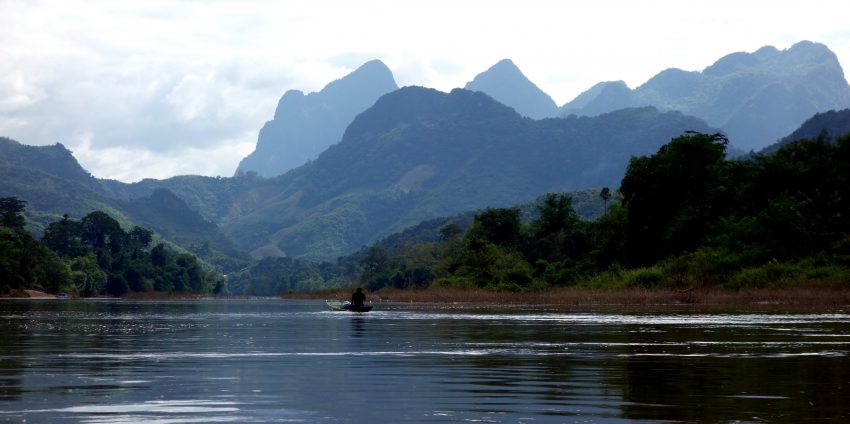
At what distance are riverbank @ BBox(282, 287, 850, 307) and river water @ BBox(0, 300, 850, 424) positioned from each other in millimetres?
36208

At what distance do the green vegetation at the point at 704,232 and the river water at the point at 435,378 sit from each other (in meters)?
50.0

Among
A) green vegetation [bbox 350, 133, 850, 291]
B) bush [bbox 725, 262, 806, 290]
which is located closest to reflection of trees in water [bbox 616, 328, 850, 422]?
bush [bbox 725, 262, 806, 290]

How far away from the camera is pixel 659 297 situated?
271ft

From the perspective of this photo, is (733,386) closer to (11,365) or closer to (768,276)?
(11,365)

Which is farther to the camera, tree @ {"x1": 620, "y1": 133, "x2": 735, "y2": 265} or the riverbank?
tree @ {"x1": 620, "y1": 133, "x2": 735, "y2": 265}

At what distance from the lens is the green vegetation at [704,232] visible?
282 feet

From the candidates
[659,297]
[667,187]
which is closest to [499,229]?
[667,187]

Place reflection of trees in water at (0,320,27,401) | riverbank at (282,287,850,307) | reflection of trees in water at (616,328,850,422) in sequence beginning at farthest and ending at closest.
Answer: riverbank at (282,287,850,307) < reflection of trees in water at (0,320,27,401) < reflection of trees in water at (616,328,850,422)

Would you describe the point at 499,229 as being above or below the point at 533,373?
above

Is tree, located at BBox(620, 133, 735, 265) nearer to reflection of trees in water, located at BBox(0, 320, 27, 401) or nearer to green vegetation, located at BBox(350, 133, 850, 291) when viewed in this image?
green vegetation, located at BBox(350, 133, 850, 291)

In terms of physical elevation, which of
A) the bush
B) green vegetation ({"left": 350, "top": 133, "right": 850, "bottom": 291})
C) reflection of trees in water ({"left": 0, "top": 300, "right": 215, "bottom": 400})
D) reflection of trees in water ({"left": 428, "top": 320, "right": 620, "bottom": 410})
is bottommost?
reflection of trees in water ({"left": 428, "top": 320, "right": 620, "bottom": 410})

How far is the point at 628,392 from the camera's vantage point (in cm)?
1811

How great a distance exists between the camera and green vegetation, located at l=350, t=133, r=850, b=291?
85.9 metres

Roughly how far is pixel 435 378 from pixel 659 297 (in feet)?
211
